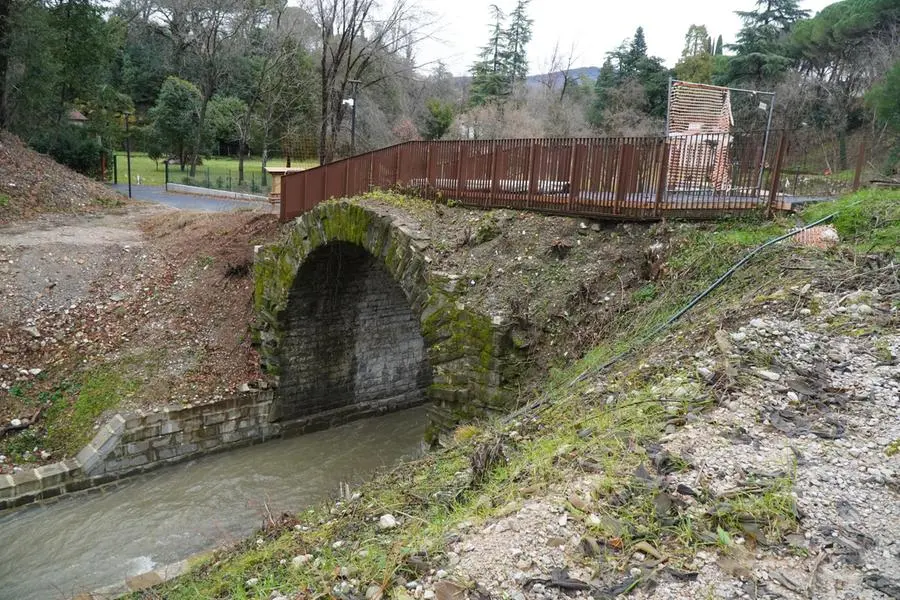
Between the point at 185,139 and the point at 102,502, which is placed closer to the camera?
the point at 102,502

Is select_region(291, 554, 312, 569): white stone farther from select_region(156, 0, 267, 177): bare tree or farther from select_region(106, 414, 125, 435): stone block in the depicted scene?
select_region(156, 0, 267, 177): bare tree

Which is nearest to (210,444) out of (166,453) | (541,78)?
(166,453)

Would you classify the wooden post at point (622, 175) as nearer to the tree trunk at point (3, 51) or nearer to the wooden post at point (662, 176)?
the wooden post at point (662, 176)

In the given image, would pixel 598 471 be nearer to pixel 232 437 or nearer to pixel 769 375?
pixel 769 375

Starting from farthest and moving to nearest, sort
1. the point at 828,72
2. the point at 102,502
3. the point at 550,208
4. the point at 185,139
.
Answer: the point at 185,139, the point at 828,72, the point at 102,502, the point at 550,208

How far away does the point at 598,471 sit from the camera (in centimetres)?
352

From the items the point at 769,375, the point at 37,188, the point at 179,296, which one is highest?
the point at 769,375

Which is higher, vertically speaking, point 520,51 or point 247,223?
point 520,51

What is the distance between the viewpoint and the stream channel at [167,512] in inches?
335

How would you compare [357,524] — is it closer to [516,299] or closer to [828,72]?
[516,299]

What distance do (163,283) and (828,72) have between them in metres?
30.9

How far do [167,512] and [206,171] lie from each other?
2668 cm

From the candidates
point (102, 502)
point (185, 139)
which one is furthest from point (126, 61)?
point (102, 502)

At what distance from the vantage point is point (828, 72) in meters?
29.2
